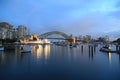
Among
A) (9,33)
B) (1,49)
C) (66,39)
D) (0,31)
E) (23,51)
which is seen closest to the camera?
(23,51)

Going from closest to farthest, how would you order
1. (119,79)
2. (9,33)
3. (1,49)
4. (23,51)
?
(119,79) → (23,51) → (1,49) → (9,33)

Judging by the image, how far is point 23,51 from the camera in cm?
5562

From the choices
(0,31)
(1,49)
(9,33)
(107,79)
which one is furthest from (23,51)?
(9,33)

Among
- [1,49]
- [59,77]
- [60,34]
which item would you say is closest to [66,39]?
[60,34]

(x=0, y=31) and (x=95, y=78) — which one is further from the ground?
(x=0, y=31)

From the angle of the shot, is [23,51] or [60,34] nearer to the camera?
[23,51]

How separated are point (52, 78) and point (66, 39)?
163 m

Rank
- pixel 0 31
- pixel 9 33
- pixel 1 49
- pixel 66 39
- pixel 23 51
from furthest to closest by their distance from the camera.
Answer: pixel 66 39
pixel 9 33
pixel 0 31
pixel 1 49
pixel 23 51

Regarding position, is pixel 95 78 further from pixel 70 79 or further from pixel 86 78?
pixel 70 79

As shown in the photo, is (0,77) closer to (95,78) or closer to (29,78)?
(29,78)

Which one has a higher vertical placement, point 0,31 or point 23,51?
point 0,31

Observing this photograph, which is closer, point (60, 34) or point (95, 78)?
A: point (95, 78)

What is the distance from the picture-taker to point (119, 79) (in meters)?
17.7

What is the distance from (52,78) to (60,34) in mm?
172279
